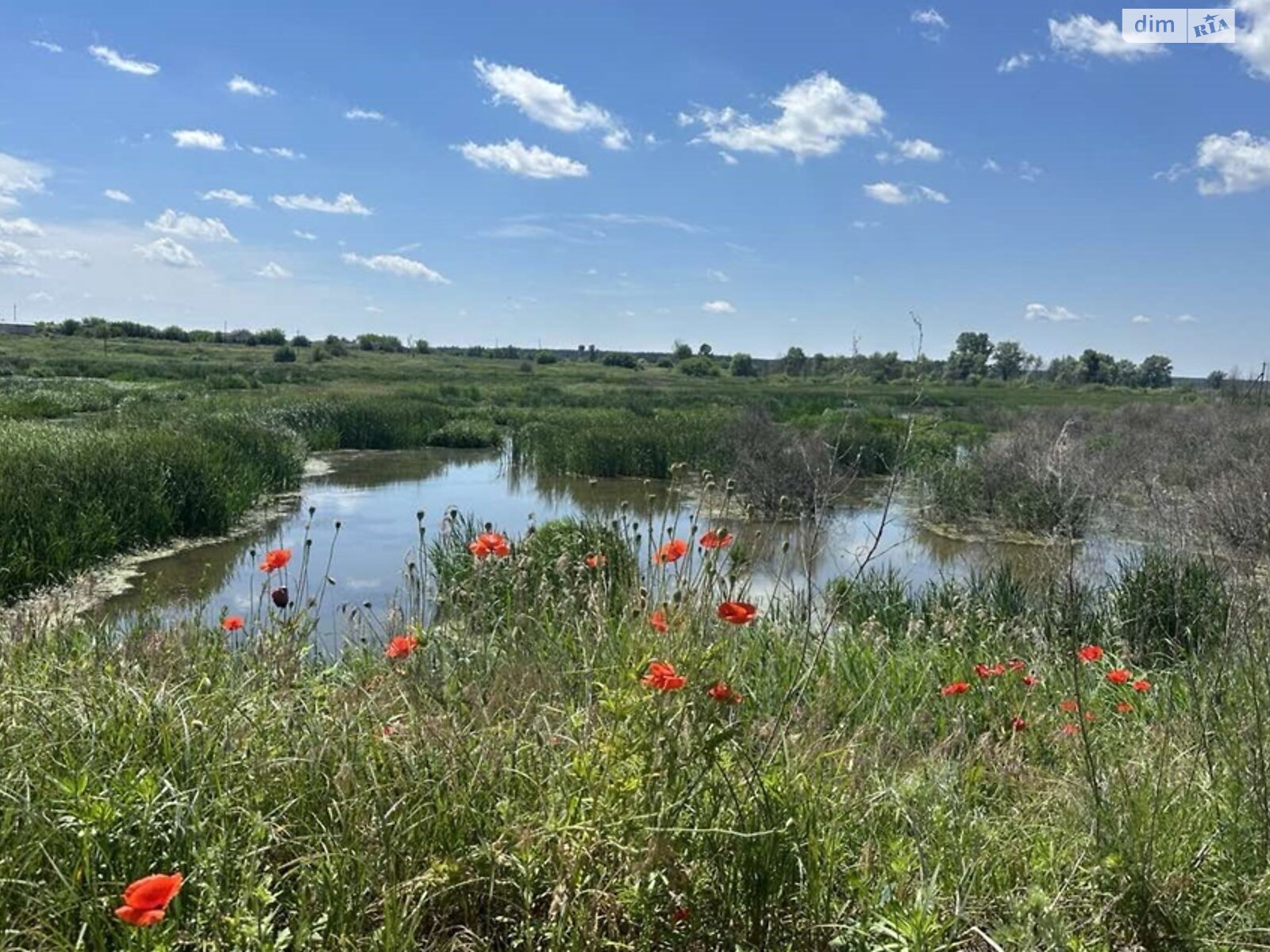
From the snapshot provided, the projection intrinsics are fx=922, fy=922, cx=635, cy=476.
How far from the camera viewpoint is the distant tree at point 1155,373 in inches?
2564

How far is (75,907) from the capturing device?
1769mm

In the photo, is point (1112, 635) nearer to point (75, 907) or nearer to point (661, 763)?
point (661, 763)

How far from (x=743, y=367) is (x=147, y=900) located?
7548 cm

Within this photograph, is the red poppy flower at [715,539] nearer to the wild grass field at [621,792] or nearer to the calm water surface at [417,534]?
the wild grass field at [621,792]

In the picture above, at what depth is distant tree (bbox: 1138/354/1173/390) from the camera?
65.1 m

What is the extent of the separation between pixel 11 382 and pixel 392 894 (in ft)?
124

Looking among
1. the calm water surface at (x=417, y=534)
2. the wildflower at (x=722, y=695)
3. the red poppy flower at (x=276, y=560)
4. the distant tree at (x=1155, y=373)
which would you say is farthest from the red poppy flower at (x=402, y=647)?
the distant tree at (x=1155, y=373)

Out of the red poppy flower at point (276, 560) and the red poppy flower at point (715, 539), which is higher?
the red poppy flower at point (715, 539)

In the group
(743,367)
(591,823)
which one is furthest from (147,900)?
(743,367)

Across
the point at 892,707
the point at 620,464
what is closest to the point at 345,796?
the point at 892,707

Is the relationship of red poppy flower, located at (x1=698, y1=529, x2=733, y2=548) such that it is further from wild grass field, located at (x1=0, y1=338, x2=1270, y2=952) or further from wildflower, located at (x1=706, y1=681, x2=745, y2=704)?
wildflower, located at (x1=706, y1=681, x2=745, y2=704)

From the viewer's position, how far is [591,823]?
2.01m

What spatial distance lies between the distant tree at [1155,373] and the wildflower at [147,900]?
72762 mm

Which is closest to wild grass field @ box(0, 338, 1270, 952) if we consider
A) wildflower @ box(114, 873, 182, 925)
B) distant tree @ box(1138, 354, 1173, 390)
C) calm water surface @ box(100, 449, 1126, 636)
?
wildflower @ box(114, 873, 182, 925)
